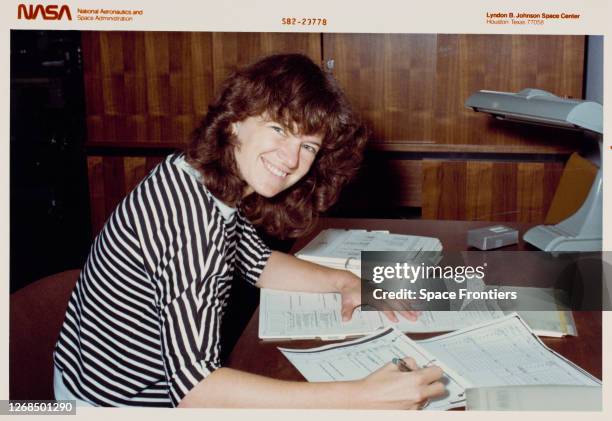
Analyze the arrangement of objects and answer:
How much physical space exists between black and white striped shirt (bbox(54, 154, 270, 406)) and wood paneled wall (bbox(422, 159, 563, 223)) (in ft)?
4.76

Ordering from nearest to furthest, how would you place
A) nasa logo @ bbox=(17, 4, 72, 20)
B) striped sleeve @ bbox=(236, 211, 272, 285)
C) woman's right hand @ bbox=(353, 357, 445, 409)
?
1. woman's right hand @ bbox=(353, 357, 445, 409)
2. nasa logo @ bbox=(17, 4, 72, 20)
3. striped sleeve @ bbox=(236, 211, 272, 285)

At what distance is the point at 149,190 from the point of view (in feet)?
3.26

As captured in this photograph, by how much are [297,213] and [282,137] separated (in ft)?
0.95

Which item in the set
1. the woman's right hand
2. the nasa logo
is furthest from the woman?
the nasa logo

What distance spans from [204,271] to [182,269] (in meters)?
0.03

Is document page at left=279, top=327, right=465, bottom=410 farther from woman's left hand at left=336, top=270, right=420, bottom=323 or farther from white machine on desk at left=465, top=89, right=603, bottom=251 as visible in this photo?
white machine on desk at left=465, top=89, right=603, bottom=251

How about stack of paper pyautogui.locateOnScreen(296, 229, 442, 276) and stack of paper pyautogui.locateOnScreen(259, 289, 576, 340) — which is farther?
stack of paper pyautogui.locateOnScreen(296, 229, 442, 276)

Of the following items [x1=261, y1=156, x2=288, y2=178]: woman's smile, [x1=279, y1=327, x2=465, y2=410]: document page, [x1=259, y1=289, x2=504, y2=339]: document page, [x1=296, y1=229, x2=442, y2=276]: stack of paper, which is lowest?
[x1=279, y1=327, x2=465, y2=410]: document page

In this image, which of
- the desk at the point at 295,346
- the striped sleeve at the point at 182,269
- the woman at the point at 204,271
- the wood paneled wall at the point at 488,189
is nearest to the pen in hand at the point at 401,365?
the woman at the point at 204,271

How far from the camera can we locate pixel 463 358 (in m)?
0.97

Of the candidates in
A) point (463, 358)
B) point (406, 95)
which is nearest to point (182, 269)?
point (463, 358)

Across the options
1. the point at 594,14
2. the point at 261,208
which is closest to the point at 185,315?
the point at 261,208

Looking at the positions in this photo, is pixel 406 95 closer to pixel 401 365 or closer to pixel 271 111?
pixel 271 111

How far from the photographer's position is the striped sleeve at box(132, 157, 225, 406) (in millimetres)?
890
